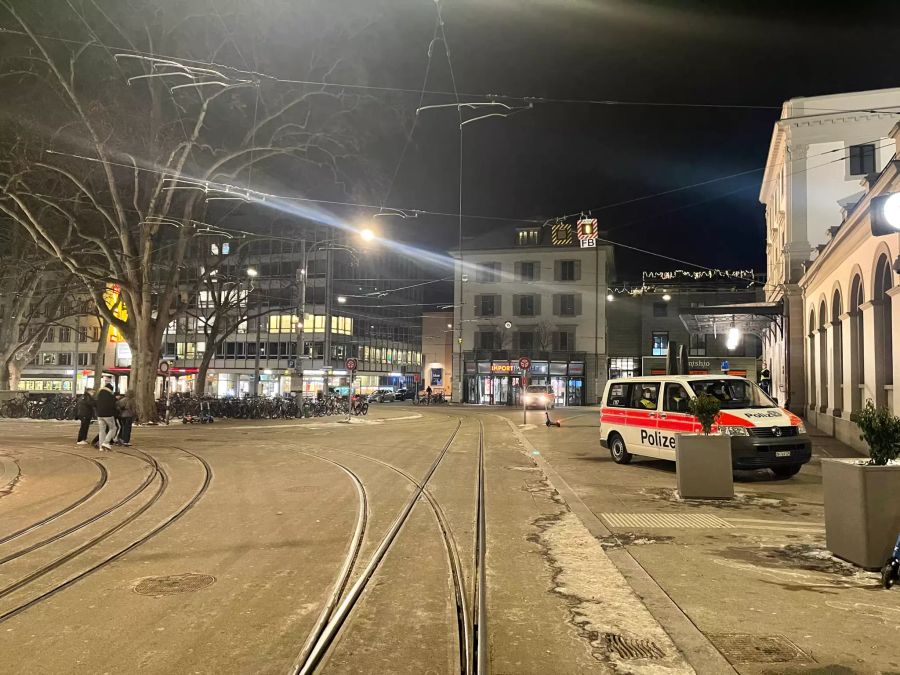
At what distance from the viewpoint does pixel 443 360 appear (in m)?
74.1

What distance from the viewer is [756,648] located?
4090 millimetres

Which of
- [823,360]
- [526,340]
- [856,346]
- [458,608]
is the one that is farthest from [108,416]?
[526,340]

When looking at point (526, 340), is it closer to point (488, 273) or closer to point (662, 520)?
point (488, 273)

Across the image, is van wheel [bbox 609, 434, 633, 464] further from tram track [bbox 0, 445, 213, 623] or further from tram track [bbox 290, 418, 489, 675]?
tram track [bbox 0, 445, 213, 623]

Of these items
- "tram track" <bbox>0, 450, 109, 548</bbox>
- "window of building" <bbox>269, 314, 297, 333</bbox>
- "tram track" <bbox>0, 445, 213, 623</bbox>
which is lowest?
"tram track" <bbox>0, 450, 109, 548</bbox>

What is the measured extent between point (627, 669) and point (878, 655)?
63.7 inches

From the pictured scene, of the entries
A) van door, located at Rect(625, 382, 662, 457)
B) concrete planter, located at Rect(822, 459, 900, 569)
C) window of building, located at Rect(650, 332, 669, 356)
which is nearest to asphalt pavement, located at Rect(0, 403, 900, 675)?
concrete planter, located at Rect(822, 459, 900, 569)

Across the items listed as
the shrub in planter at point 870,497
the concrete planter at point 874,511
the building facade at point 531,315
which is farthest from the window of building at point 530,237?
the concrete planter at point 874,511

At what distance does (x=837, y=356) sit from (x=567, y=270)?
38926mm

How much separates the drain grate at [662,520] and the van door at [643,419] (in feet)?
14.5

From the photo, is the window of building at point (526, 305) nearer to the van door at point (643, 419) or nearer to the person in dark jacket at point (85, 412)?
the person in dark jacket at point (85, 412)

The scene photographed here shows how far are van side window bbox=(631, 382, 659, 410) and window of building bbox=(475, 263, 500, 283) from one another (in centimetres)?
4512

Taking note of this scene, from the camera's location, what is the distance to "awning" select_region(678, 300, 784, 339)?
23.8m

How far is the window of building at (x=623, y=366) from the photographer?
61.1m
